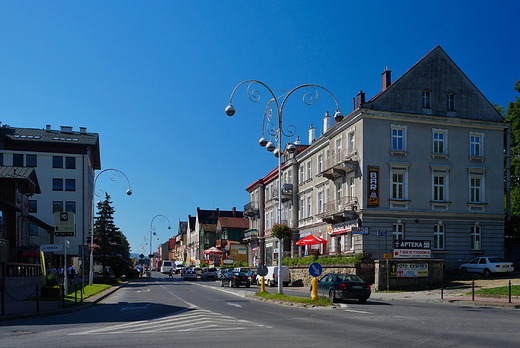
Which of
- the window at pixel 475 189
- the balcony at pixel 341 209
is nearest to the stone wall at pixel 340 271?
the balcony at pixel 341 209

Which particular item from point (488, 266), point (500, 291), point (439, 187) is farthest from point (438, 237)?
point (500, 291)

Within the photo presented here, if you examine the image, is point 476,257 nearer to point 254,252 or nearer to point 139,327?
point 139,327

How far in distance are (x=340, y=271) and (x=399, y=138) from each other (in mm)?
11595

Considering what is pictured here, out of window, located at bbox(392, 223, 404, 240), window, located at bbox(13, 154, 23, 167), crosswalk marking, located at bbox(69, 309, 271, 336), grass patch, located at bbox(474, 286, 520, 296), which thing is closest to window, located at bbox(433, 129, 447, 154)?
window, located at bbox(392, 223, 404, 240)

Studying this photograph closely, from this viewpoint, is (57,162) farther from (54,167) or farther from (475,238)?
(475,238)

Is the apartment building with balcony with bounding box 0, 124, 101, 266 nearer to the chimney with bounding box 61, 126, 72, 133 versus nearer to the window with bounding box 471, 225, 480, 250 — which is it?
the chimney with bounding box 61, 126, 72, 133

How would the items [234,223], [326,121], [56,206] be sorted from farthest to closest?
[234,223], [56,206], [326,121]

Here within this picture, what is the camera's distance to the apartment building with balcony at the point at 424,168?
36719 mm

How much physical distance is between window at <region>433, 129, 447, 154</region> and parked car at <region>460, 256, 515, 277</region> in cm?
879

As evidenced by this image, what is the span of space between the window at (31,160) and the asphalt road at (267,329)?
5347 cm

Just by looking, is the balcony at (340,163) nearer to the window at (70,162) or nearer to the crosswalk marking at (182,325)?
the crosswalk marking at (182,325)

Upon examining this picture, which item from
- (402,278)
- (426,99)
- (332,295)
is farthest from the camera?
(426,99)

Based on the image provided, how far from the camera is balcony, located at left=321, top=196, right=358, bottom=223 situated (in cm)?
3700

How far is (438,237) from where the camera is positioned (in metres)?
37.3
